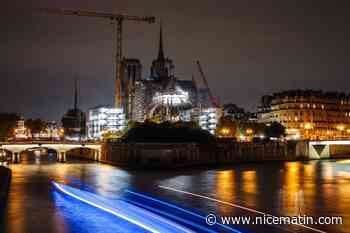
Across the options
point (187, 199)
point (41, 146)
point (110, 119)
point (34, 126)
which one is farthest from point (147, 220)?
point (34, 126)

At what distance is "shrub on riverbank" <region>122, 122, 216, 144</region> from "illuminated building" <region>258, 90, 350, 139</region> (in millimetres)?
49644

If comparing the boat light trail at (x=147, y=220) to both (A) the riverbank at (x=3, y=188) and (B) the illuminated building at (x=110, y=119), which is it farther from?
(B) the illuminated building at (x=110, y=119)

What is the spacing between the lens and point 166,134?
3984 inches

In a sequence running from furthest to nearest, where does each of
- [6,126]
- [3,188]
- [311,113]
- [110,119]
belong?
[110,119], [311,113], [6,126], [3,188]

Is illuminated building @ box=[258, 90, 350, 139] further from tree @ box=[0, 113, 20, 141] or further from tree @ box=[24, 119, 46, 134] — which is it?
tree @ box=[24, 119, 46, 134]

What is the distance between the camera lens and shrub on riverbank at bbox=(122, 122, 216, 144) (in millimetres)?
100312

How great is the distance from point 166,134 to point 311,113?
220 ft

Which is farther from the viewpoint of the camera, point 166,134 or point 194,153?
point 166,134

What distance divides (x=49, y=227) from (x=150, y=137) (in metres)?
71.8

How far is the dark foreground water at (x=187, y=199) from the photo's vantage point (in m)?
28.6

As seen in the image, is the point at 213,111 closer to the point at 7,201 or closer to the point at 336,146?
the point at 336,146

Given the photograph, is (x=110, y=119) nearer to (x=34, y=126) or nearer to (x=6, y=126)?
(x=34, y=126)

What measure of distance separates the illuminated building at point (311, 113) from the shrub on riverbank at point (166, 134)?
49.6 m

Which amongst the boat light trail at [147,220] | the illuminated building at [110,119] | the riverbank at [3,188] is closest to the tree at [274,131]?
the illuminated building at [110,119]
